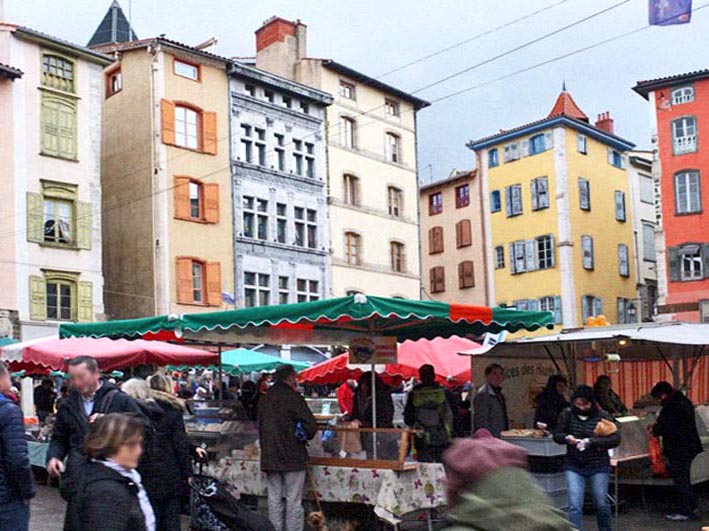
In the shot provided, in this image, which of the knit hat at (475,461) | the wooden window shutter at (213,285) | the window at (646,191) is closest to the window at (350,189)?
the wooden window shutter at (213,285)

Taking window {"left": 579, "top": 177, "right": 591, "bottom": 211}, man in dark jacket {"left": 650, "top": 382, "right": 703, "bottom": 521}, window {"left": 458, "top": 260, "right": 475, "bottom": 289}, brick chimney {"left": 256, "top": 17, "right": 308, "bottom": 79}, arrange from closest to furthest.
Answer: man in dark jacket {"left": 650, "top": 382, "right": 703, "bottom": 521}
brick chimney {"left": 256, "top": 17, "right": 308, "bottom": 79}
window {"left": 579, "top": 177, "right": 591, "bottom": 211}
window {"left": 458, "top": 260, "right": 475, "bottom": 289}

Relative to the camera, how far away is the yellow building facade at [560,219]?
140 ft

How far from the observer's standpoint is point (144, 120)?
32.1 metres

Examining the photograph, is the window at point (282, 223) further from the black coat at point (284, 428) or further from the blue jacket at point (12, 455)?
the blue jacket at point (12, 455)

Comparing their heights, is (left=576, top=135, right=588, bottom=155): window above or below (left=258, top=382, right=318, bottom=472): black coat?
above

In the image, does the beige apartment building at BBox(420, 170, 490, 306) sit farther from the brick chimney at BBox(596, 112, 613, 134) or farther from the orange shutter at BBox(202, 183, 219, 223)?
the orange shutter at BBox(202, 183, 219, 223)

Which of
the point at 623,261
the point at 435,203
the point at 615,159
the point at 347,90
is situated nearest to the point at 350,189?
the point at 347,90

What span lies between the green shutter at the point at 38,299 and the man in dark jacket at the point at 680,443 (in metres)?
21.6

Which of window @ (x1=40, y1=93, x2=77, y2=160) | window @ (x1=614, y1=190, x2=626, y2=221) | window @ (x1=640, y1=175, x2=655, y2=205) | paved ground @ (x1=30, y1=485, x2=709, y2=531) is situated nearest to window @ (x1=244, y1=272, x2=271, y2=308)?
window @ (x1=40, y1=93, x2=77, y2=160)

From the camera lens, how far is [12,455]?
5.68 metres

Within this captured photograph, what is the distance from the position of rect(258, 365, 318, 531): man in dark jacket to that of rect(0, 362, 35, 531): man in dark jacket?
3.51 meters

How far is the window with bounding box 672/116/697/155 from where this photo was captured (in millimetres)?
37031

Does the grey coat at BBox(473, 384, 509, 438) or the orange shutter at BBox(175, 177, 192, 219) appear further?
the orange shutter at BBox(175, 177, 192, 219)

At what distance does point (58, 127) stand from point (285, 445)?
76.3ft
